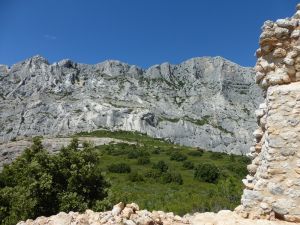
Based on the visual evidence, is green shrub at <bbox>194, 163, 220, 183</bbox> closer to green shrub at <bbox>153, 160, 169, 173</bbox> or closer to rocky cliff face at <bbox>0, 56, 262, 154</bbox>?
green shrub at <bbox>153, 160, 169, 173</bbox>

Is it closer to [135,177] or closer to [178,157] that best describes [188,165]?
[178,157]

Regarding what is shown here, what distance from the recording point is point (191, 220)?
31.3 feet

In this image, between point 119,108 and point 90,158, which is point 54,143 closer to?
point 119,108

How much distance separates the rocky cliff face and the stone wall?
104 m

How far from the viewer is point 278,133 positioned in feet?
29.8

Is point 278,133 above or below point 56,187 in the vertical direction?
above

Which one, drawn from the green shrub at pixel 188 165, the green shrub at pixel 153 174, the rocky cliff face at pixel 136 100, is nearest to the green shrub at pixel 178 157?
the green shrub at pixel 188 165

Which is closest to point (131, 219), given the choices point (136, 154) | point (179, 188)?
point (179, 188)

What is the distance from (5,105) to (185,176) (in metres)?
91.5

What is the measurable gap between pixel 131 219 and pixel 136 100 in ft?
419

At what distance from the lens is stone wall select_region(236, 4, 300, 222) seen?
8797mm

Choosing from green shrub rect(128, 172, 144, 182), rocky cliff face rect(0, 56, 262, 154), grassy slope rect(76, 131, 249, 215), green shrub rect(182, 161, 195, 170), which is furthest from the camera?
rocky cliff face rect(0, 56, 262, 154)

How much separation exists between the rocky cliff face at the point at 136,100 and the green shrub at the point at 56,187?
308 ft

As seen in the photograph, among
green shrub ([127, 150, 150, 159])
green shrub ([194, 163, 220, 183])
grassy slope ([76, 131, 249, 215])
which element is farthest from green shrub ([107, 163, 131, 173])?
green shrub ([127, 150, 150, 159])
